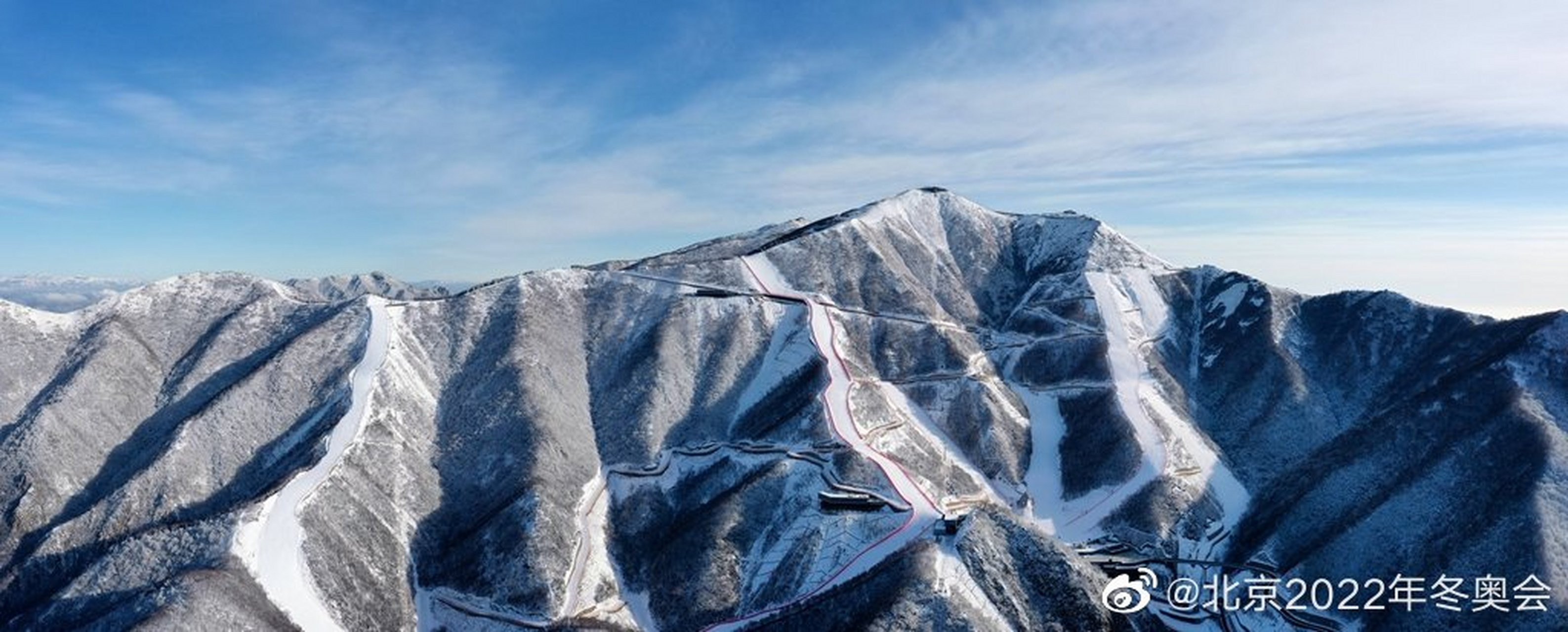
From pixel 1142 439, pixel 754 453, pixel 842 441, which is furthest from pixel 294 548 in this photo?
pixel 1142 439

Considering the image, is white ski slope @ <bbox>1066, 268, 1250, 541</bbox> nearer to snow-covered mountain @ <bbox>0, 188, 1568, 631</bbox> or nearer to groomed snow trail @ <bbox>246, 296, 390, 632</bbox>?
snow-covered mountain @ <bbox>0, 188, 1568, 631</bbox>

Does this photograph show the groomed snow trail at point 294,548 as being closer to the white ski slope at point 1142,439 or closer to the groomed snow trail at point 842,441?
the groomed snow trail at point 842,441

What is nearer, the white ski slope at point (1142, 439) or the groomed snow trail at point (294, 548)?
the groomed snow trail at point (294, 548)

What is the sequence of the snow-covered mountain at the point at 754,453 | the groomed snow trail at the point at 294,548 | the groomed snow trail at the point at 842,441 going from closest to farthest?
1. the groomed snow trail at the point at 294,548
2. the snow-covered mountain at the point at 754,453
3. the groomed snow trail at the point at 842,441

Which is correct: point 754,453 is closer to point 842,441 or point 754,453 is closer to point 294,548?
point 842,441

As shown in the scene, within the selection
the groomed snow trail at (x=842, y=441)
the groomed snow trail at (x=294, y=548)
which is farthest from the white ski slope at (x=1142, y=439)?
the groomed snow trail at (x=294, y=548)

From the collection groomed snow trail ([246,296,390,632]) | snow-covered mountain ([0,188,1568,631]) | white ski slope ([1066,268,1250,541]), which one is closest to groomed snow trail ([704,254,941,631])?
snow-covered mountain ([0,188,1568,631])

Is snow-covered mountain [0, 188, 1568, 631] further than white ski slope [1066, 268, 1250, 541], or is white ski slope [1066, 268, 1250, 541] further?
white ski slope [1066, 268, 1250, 541]
